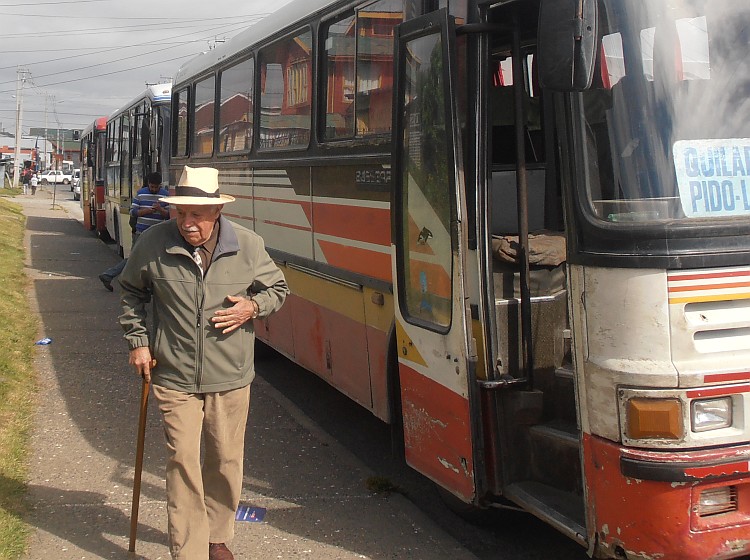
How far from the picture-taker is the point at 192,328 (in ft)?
15.0

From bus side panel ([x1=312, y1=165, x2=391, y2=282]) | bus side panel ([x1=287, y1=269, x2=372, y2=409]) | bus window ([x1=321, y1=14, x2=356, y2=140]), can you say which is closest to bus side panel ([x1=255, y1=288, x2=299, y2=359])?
bus side panel ([x1=287, y1=269, x2=372, y2=409])

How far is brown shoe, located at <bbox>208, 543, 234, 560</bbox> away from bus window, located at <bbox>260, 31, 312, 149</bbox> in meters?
3.31

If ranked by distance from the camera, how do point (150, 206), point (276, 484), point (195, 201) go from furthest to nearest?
1. point (150, 206)
2. point (276, 484)
3. point (195, 201)

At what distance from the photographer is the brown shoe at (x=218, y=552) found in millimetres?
4758

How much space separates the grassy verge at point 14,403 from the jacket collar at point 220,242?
73.1 inches

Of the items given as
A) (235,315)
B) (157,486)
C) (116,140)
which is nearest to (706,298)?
(235,315)

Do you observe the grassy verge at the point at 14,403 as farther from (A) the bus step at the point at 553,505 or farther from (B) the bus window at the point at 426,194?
(A) the bus step at the point at 553,505

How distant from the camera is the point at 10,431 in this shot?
274 inches

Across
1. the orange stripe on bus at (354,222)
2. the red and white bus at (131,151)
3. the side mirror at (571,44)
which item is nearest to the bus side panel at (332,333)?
the orange stripe on bus at (354,222)

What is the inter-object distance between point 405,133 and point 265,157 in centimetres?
324

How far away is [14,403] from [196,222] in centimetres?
407

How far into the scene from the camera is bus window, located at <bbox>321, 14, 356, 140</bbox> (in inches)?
246

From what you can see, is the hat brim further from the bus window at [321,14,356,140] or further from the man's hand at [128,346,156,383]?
the bus window at [321,14,356,140]

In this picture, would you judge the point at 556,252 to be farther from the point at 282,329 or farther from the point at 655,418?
the point at 282,329
